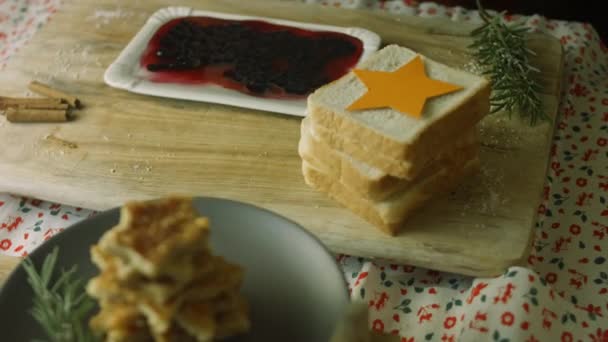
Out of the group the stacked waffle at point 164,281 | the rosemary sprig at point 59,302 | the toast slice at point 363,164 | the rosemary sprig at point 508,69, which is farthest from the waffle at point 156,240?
the rosemary sprig at point 508,69

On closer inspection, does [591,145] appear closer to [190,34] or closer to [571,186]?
[571,186]

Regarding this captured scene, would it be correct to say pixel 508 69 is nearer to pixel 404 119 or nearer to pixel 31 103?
pixel 404 119

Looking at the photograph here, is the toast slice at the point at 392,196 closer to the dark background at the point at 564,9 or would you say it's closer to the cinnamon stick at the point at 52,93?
the cinnamon stick at the point at 52,93

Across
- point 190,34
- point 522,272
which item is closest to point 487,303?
point 522,272

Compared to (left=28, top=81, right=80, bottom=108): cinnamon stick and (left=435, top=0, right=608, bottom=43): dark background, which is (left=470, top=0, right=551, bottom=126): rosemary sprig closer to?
(left=435, top=0, right=608, bottom=43): dark background

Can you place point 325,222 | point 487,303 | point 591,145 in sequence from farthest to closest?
point 591,145 < point 325,222 < point 487,303

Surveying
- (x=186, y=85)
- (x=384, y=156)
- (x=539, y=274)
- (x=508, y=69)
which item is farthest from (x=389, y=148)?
(x=186, y=85)
